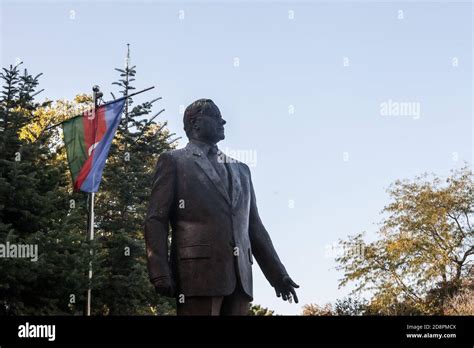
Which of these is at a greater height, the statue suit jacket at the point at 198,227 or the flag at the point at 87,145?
the flag at the point at 87,145

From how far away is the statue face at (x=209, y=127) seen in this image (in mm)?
7992

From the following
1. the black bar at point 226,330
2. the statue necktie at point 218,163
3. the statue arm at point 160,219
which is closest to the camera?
the black bar at point 226,330

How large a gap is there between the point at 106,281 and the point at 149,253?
18.8m

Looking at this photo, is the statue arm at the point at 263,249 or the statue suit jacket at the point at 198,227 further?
the statue arm at the point at 263,249

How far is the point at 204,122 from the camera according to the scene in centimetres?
799

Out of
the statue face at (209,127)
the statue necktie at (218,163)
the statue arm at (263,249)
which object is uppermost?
the statue face at (209,127)

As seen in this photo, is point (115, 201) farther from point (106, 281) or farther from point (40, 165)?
point (40, 165)

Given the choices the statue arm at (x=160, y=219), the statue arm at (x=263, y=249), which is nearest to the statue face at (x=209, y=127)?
the statue arm at (x=160, y=219)

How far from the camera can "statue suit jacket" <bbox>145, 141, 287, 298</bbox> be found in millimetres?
7312

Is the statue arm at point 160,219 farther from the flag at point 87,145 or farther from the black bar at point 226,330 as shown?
the flag at point 87,145

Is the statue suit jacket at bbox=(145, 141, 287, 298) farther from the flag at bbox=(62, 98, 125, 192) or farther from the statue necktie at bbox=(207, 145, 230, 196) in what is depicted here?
the flag at bbox=(62, 98, 125, 192)

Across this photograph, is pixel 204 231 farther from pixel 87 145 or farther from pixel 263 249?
→ pixel 87 145

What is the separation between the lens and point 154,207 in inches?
298

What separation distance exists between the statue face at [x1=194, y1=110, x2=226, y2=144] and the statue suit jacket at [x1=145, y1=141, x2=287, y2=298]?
0.14m
